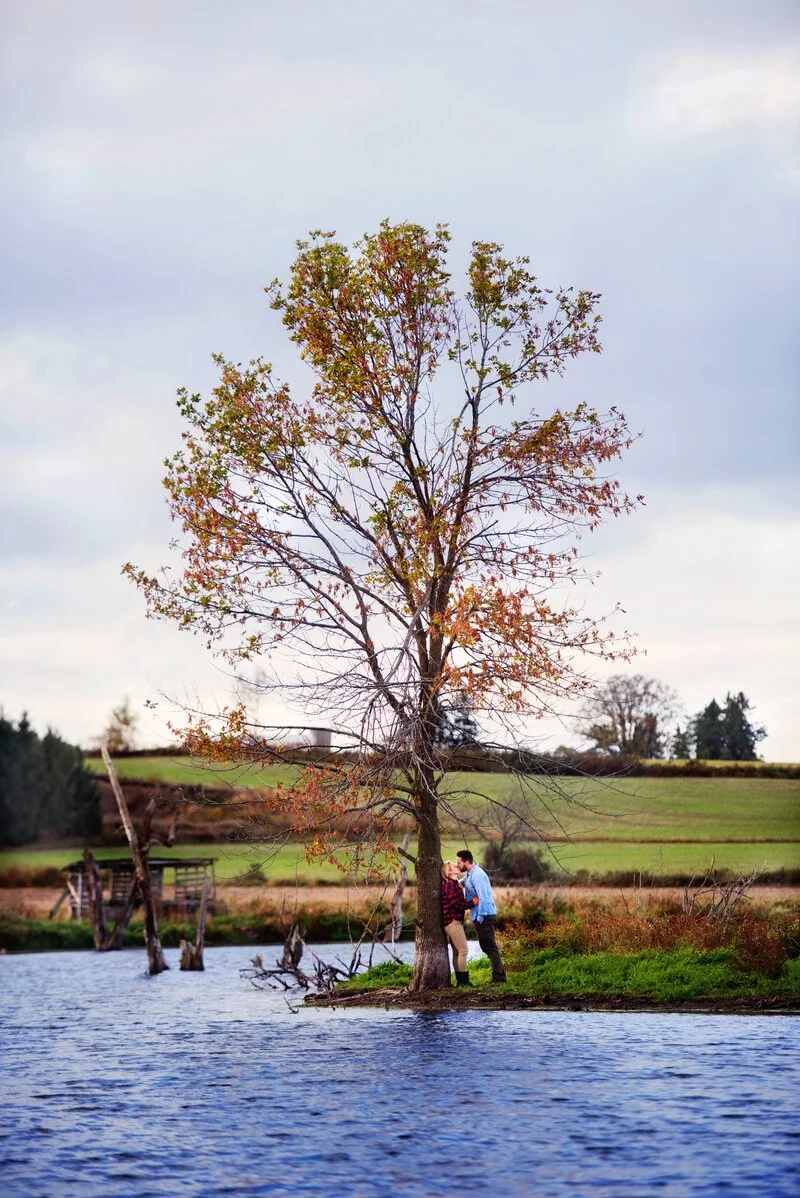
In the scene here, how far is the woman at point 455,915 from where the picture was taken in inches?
1067

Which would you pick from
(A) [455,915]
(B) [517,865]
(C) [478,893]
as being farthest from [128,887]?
(C) [478,893]

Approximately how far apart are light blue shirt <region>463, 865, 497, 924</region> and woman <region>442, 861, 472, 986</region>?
0.23 metres

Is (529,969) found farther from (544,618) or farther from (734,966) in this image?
(544,618)

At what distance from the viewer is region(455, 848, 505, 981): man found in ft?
86.9

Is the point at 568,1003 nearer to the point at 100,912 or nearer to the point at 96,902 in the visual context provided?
the point at 96,902

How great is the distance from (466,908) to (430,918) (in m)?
0.74

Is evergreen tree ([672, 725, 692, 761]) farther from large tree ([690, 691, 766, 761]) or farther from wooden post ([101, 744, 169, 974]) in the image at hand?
wooden post ([101, 744, 169, 974])

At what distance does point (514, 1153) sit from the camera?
13.6 m

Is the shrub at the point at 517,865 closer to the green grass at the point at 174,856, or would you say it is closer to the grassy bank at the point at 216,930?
the grassy bank at the point at 216,930

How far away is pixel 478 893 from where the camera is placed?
26.5 meters

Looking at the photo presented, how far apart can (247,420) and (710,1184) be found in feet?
Result: 59.4

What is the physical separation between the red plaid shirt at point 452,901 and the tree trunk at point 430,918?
0.37 feet

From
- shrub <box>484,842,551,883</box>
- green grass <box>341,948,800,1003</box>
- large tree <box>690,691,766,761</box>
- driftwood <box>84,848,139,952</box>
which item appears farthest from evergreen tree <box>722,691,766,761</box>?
green grass <box>341,948,800,1003</box>

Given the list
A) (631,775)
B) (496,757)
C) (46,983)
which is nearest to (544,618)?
(496,757)
